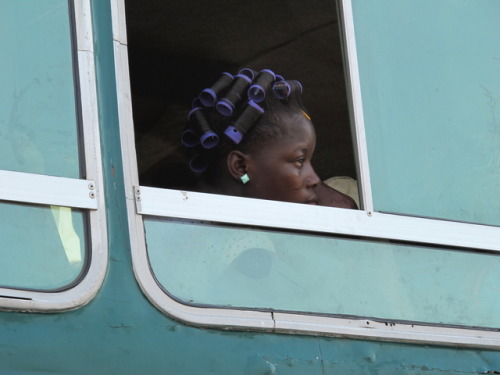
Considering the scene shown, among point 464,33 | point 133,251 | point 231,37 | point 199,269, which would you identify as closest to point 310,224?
point 199,269

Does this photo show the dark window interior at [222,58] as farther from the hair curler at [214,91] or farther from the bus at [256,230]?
the bus at [256,230]

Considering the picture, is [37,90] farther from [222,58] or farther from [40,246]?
[222,58]

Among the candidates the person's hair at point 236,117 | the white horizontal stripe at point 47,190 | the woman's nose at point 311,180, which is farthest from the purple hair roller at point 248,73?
the white horizontal stripe at point 47,190

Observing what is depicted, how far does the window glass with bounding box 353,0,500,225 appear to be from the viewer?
265cm

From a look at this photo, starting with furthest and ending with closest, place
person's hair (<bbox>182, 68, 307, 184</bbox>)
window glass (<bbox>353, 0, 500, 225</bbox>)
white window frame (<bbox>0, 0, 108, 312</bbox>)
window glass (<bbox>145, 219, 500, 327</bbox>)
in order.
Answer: person's hair (<bbox>182, 68, 307, 184</bbox>)
window glass (<bbox>353, 0, 500, 225</bbox>)
window glass (<bbox>145, 219, 500, 327</bbox>)
white window frame (<bbox>0, 0, 108, 312</bbox>)

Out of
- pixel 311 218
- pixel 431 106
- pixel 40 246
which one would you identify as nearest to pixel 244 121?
pixel 431 106

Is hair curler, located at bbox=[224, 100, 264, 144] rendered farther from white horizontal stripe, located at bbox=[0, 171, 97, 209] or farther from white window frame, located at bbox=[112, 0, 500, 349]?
white horizontal stripe, located at bbox=[0, 171, 97, 209]

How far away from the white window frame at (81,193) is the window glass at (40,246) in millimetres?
18

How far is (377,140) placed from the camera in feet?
8.66

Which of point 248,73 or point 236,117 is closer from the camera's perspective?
point 236,117

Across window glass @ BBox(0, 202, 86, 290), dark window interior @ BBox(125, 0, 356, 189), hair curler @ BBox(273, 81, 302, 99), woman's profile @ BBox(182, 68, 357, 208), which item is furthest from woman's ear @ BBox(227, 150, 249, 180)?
window glass @ BBox(0, 202, 86, 290)

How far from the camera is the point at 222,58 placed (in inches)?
157

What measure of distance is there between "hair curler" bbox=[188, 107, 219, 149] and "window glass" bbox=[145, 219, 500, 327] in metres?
0.73

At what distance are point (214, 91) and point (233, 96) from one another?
6 centimetres
